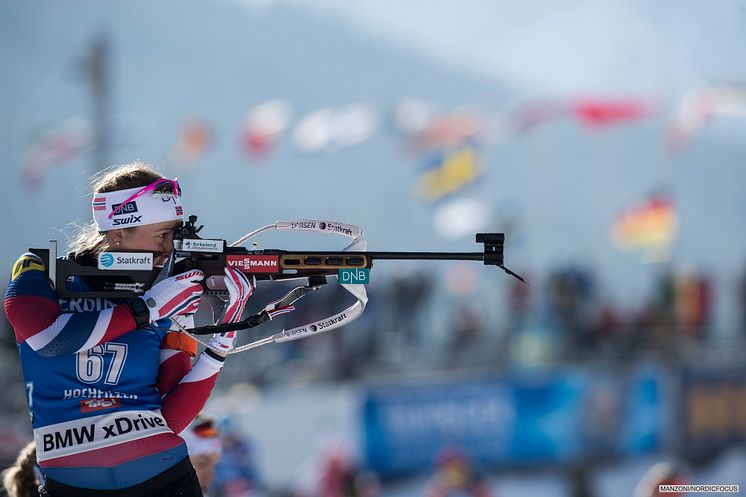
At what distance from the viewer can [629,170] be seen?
59.2ft

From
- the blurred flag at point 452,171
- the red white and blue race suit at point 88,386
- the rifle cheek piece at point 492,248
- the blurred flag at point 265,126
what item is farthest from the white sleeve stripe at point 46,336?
the blurred flag at point 265,126

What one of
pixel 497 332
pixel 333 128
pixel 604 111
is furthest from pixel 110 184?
pixel 333 128

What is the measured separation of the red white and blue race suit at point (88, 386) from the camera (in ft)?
9.00

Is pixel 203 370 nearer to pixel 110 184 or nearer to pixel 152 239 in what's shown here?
pixel 152 239

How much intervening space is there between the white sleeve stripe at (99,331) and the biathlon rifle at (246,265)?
0.17m

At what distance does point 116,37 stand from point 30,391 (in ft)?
58.2

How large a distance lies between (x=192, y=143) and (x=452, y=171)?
4.32 meters

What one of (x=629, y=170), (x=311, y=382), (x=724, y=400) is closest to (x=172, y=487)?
(x=311, y=382)

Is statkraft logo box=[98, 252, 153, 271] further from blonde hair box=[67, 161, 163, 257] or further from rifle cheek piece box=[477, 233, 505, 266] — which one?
rifle cheek piece box=[477, 233, 505, 266]

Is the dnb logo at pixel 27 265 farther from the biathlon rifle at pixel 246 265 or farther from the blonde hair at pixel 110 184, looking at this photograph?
the blonde hair at pixel 110 184

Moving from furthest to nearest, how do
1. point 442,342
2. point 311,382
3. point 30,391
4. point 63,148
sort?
1. point 63,148
2. point 442,342
3. point 311,382
4. point 30,391

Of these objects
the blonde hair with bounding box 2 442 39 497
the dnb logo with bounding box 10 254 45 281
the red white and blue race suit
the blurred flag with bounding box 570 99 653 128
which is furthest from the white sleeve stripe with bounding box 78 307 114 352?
the blurred flag with bounding box 570 99 653 128

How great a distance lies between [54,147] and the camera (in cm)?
1605

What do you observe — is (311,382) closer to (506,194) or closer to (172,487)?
(506,194)
